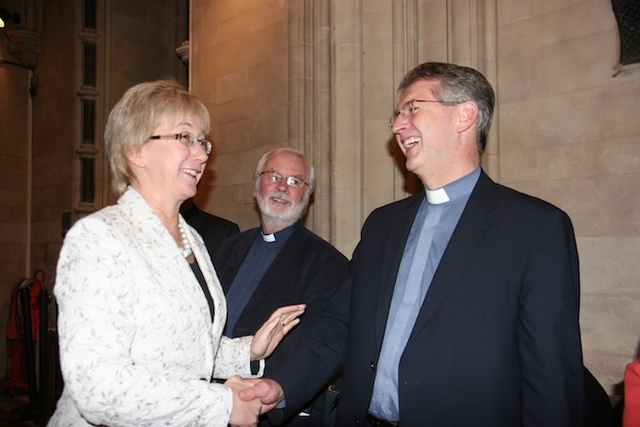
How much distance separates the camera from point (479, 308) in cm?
163

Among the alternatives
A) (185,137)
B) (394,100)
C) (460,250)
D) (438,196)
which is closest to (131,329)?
(185,137)

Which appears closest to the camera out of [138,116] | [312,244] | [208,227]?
[138,116]

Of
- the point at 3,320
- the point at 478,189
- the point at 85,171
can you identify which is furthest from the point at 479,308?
the point at 3,320

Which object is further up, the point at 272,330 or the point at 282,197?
the point at 282,197

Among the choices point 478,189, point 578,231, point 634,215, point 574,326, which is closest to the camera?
point 574,326

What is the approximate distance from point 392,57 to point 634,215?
1970 mm

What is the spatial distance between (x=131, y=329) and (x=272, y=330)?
682 millimetres

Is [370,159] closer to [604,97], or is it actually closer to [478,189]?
[604,97]

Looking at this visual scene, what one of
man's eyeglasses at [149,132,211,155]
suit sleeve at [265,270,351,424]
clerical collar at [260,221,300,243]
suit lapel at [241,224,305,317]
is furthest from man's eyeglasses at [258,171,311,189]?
man's eyeglasses at [149,132,211,155]

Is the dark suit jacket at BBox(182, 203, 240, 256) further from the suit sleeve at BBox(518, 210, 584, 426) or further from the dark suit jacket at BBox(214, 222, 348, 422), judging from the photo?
the suit sleeve at BBox(518, 210, 584, 426)

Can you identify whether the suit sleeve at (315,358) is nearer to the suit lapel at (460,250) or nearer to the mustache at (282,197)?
the suit lapel at (460,250)

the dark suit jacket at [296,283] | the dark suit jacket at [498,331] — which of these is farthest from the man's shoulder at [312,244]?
the dark suit jacket at [498,331]

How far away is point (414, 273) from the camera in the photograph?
6.06 feet

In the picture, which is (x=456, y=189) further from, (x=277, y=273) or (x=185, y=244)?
(x=277, y=273)
